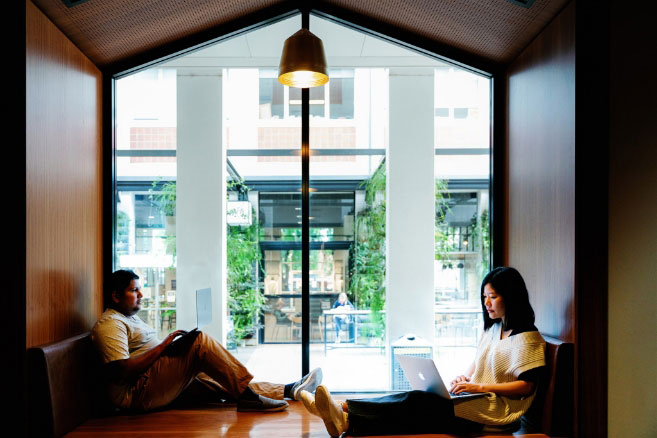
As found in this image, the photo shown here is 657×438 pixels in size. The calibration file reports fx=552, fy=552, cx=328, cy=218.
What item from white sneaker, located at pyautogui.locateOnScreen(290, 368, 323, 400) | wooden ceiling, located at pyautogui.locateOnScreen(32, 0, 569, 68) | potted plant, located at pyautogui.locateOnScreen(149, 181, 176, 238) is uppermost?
wooden ceiling, located at pyautogui.locateOnScreen(32, 0, 569, 68)

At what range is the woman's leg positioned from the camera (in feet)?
8.96

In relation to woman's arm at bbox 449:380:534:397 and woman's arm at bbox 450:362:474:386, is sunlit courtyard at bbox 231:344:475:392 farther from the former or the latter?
woman's arm at bbox 449:380:534:397

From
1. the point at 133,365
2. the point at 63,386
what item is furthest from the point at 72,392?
the point at 133,365

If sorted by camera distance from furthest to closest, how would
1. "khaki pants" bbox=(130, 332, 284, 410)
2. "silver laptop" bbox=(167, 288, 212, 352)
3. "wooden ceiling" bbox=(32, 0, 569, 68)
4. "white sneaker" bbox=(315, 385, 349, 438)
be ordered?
"silver laptop" bbox=(167, 288, 212, 352) < "khaki pants" bbox=(130, 332, 284, 410) < "wooden ceiling" bbox=(32, 0, 569, 68) < "white sneaker" bbox=(315, 385, 349, 438)

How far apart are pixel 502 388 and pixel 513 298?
45 cm

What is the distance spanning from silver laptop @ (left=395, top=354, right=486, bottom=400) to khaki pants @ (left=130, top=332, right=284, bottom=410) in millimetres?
889

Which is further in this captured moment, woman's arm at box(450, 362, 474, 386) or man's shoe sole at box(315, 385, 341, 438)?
woman's arm at box(450, 362, 474, 386)

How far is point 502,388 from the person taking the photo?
2697 millimetres

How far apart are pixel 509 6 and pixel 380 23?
0.99 meters

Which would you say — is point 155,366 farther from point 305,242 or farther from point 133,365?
point 305,242

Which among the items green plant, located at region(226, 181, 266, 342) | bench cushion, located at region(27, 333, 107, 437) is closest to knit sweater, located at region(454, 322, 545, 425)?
green plant, located at region(226, 181, 266, 342)

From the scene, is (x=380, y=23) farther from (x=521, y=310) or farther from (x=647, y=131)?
(x=521, y=310)

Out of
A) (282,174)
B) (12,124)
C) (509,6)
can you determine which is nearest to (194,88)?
(282,174)

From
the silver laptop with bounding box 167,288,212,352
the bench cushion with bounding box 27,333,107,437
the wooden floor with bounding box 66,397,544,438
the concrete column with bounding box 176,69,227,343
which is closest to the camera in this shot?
the bench cushion with bounding box 27,333,107,437
